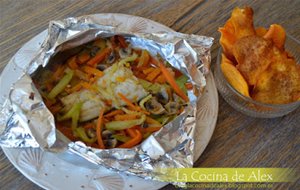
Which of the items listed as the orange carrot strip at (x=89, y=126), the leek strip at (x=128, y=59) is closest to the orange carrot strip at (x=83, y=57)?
the leek strip at (x=128, y=59)

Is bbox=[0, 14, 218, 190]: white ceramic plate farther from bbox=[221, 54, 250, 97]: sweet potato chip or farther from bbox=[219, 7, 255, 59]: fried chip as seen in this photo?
bbox=[219, 7, 255, 59]: fried chip

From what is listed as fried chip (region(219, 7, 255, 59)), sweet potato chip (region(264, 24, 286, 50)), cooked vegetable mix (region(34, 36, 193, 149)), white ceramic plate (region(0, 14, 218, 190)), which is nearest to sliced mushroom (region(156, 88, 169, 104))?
cooked vegetable mix (region(34, 36, 193, 149))

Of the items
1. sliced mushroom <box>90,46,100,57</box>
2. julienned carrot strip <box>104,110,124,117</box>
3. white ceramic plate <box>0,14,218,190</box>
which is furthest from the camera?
sliced mushroom <box>90,46,100,57</box>

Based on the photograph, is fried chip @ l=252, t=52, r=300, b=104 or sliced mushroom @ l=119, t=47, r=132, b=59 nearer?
fried chip @ l=252, t=52, r=300, b=104

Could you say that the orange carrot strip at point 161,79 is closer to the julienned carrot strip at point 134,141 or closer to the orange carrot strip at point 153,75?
the orange carrot strip at point 153,75

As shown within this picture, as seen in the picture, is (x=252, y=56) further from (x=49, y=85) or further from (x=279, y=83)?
(x=49, y=85)

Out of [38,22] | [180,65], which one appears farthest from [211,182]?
[38,22]
